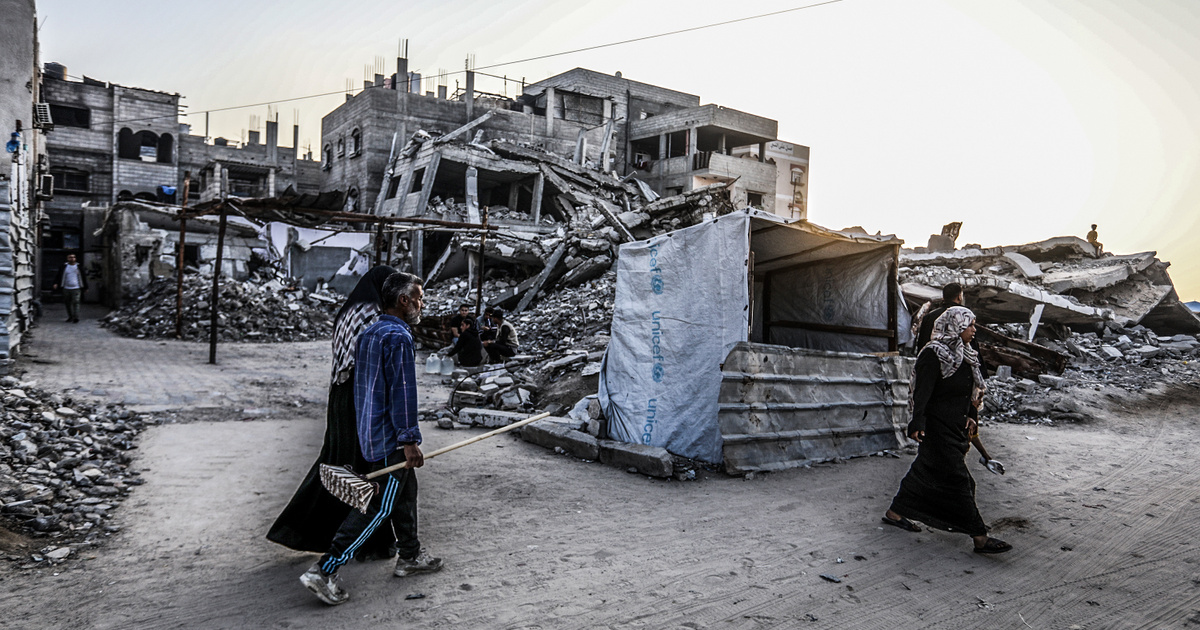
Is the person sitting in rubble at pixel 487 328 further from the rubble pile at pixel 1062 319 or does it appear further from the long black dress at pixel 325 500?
the long black dress at pixel 325 500

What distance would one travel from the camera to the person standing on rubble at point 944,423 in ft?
12.2

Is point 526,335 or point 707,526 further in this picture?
point 526,335

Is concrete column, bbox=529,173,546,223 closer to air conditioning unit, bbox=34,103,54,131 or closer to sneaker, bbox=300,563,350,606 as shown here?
air conditioning unit, bbox=34,103,54,131

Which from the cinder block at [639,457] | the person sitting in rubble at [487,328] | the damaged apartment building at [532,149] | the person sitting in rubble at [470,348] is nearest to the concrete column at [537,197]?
the damaged apartment building at [532,149]

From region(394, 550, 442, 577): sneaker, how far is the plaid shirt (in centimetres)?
61

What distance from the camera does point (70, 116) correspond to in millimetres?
29188

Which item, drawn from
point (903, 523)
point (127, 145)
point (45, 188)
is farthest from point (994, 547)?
point (127, 145)

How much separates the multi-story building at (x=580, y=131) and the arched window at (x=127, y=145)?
836cm

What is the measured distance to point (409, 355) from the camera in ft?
9.30

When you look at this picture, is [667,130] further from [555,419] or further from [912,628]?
[912,628]

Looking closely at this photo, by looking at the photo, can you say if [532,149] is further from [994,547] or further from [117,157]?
[994,547]

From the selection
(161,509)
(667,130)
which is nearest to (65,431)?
(161,509)

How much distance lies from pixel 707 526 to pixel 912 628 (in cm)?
140

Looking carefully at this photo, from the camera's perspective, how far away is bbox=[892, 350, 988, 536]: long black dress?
3.69m
